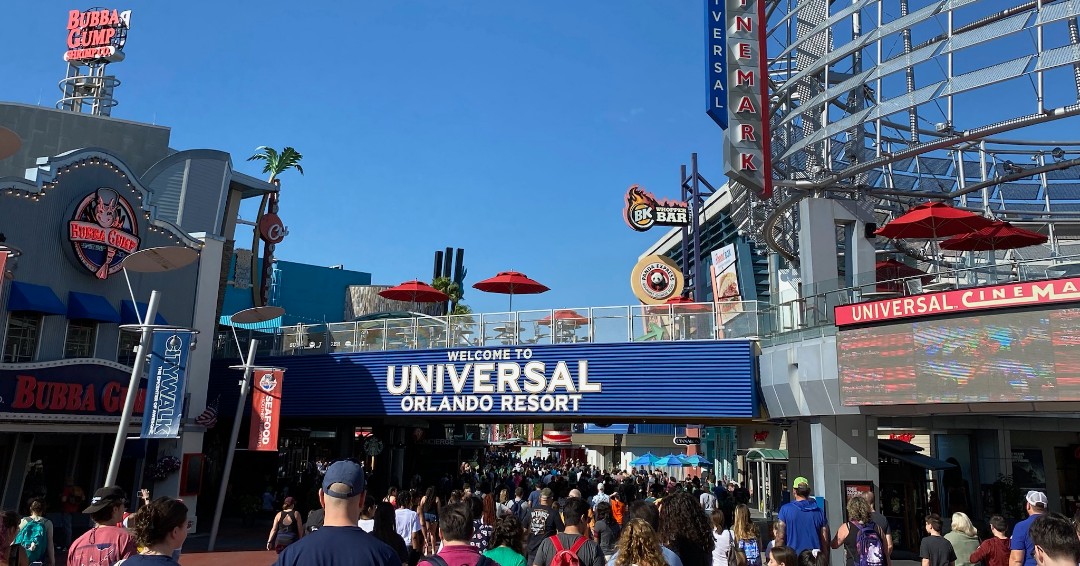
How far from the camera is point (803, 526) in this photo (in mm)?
9992

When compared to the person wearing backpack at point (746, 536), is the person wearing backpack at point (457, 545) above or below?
above

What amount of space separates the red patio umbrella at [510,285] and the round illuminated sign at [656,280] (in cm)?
1318

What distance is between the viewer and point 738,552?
918 centimetres

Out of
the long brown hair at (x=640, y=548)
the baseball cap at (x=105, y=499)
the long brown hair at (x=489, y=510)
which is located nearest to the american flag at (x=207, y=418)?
the long brown hair at (x=489, y=510)

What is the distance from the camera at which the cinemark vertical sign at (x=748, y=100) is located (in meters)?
21.2

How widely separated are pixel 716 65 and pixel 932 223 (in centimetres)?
680

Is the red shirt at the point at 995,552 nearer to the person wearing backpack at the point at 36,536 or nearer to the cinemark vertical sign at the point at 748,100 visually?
the person wearing backpack at the point at 36,536

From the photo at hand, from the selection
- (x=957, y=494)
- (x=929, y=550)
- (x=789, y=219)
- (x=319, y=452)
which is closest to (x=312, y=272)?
(x=319, y=452)

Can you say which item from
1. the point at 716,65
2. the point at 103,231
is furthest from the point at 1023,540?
the point at 103,231

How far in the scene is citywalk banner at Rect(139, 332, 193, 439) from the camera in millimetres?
17328

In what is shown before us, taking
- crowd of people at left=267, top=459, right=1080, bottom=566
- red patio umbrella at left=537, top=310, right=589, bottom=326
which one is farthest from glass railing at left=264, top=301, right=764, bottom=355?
crowd of people at left=267, top=459, right=1080, bottom=566

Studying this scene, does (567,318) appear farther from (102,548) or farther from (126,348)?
(102,548)

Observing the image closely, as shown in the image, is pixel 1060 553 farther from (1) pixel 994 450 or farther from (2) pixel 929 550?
(1) pixel 994 450

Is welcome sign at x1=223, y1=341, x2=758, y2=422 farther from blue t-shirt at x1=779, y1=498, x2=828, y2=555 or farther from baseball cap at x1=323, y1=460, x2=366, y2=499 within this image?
baseball cap at x1=323, y1=460, x2=366, y2=499
